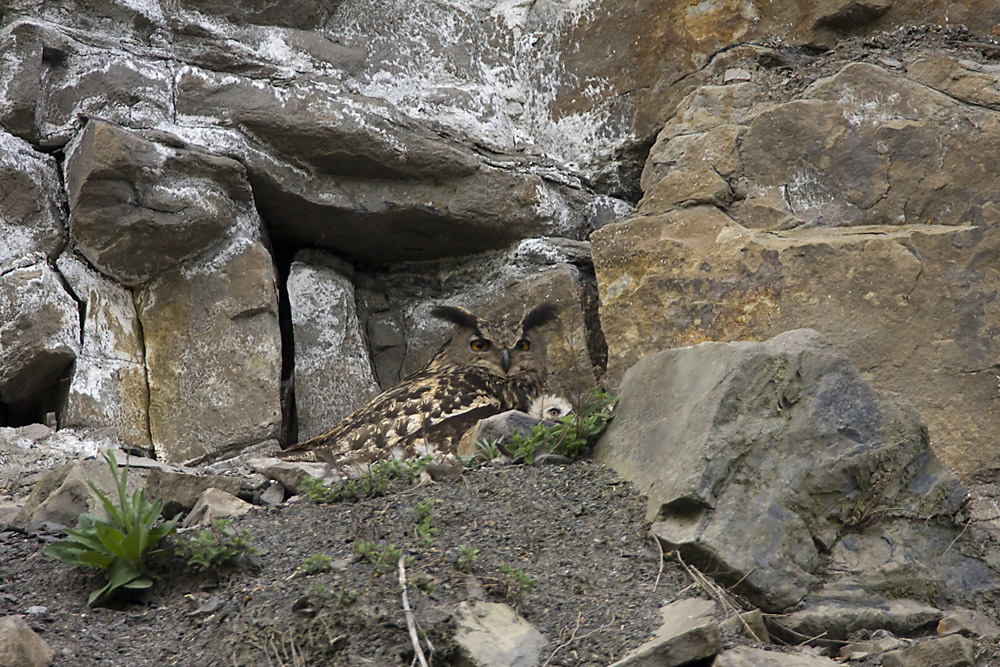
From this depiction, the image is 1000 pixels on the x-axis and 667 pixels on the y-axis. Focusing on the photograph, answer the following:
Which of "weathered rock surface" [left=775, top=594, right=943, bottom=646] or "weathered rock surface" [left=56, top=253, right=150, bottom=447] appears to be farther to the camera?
"weathered rock surface" [left=56, top=253, right=150, bottom=447]

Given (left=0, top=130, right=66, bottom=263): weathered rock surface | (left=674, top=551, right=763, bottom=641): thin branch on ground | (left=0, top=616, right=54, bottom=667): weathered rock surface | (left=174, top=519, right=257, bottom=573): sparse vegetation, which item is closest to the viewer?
(left=0, top=616, right=54, bottom=667): weathered rock surface

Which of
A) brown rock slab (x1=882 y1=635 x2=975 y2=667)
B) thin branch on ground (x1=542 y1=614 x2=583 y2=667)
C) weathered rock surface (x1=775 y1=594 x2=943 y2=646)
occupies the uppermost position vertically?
thin branch on ground (x1=542 y1=614 x2=583 y2=667)

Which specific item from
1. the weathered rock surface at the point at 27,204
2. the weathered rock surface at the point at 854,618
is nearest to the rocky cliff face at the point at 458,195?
the weathered rock surface at the point at 27,204

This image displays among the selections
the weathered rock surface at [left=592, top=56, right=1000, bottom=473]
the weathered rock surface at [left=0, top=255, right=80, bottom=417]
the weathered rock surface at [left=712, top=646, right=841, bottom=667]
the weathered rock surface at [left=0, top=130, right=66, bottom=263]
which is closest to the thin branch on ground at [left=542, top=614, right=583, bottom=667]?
the weathered rock surface at [left=712, top=646, right=841, bottom=667]

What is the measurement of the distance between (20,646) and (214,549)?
63 centimetres

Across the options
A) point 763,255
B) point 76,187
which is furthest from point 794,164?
point 76,187

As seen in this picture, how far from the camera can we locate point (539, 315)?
571 cm

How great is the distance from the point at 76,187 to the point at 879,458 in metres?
4.05

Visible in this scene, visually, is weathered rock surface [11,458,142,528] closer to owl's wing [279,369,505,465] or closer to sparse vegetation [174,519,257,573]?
sparse vegetation [174,519,257,573]

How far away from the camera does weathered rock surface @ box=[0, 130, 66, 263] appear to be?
16.6ft

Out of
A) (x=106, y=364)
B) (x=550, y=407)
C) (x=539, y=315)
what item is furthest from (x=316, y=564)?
(x=539, y=315)

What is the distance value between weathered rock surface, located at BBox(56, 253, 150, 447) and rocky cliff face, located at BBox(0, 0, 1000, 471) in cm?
1

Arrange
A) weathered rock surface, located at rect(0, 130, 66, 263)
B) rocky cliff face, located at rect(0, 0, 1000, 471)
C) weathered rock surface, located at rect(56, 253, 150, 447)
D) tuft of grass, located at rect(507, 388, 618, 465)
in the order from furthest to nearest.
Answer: weathered rock surface, located at rect(0, 130, 66, 263) < weathered rock surface, located at rect(56, 253, 150, 447) < rocky cliff face, located at rect(0, 0, 1000, 471) < tuft of grass, located at rect(507, 388, 618, 465)

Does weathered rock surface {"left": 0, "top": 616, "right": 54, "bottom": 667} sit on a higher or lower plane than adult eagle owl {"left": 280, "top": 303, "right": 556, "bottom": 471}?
higher
